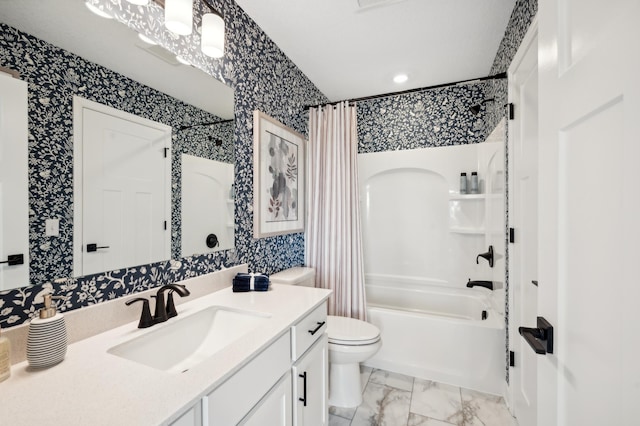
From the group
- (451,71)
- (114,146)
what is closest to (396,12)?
(451,71)

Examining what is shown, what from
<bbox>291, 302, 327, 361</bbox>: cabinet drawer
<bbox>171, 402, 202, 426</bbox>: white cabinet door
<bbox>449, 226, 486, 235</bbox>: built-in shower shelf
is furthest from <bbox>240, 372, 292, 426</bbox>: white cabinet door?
<bbox>449, 226, 486, 235</bbox>: built-in shower shelf

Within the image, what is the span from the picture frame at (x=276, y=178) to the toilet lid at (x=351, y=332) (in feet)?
2.59

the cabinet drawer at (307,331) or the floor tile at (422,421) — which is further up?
the cabinet drawer at (307,331)

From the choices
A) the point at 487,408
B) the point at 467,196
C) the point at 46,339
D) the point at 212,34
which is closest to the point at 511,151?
the point at 467,196

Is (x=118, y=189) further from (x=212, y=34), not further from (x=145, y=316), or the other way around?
(x=212, y=34)

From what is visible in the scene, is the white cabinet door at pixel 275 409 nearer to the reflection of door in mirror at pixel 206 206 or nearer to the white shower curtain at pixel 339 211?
the reflection of door in mirror at pixel 206 206

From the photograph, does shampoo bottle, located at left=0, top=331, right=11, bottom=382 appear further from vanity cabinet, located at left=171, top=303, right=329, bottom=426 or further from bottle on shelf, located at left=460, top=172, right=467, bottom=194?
bottle on shelf, located at left=460, top=172, right=467, bottom=194

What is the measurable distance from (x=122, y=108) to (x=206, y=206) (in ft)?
1.82

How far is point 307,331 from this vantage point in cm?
123

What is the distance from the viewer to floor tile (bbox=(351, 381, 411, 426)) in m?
1.69

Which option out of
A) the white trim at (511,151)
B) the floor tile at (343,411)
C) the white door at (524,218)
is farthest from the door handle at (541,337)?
the floor tile at (343,411)

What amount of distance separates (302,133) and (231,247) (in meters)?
1.32

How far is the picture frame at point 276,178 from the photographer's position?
5.90 ft

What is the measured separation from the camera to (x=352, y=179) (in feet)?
7.45
